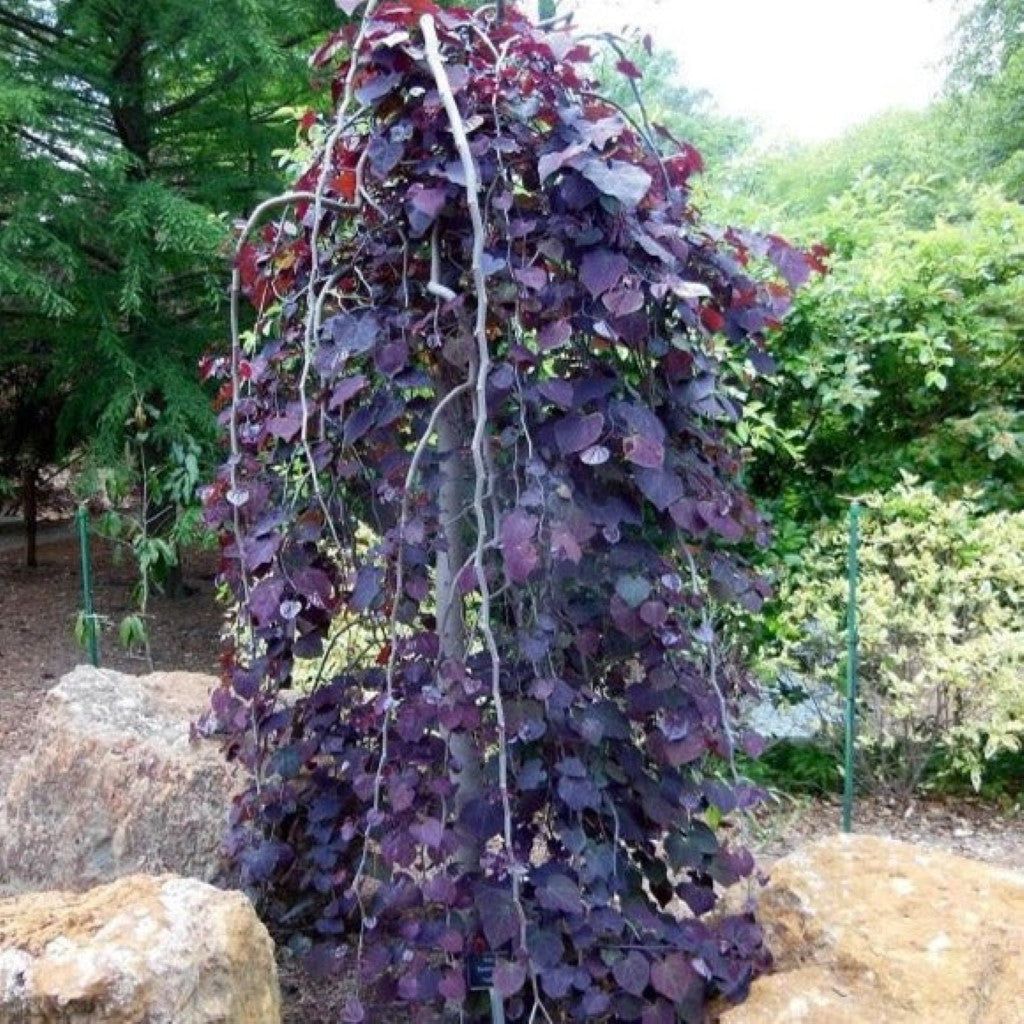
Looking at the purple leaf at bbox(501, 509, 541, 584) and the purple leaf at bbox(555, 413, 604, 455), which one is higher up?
the purple leaf at bbox(555, 413, 604, 455)

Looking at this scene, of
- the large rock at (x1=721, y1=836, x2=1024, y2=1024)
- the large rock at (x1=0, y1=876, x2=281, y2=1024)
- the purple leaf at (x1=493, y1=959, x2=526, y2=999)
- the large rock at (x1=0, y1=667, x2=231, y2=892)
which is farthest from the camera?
the large rock at (x1=0, y1=667, x2=231, y2=892)

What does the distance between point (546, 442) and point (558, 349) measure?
17 cm

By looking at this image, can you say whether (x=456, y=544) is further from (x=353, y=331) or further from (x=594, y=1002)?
(x=594, y=1002)

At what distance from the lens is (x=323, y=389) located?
67.5 inches

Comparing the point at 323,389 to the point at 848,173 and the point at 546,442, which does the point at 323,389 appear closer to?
the point at 546,442

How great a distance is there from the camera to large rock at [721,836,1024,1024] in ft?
5.29

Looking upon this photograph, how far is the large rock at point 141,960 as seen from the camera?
1390 millimetres

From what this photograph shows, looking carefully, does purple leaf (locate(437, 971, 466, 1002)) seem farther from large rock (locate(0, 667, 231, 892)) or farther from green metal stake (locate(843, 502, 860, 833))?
green metal stake (locate(843, 502, 860, 833))

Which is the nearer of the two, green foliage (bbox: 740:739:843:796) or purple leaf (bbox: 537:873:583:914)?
purple leaf (bbox: 537:873:583:914)

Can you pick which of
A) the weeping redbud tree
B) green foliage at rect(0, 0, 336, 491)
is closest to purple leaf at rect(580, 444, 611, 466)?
the weeping redbud tree

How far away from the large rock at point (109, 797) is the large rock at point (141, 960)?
788mm

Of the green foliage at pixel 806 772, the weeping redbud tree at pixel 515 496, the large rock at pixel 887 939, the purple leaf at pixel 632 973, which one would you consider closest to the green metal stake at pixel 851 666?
the green foliage at pixel 806 772

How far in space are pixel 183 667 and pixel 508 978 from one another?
211 inches

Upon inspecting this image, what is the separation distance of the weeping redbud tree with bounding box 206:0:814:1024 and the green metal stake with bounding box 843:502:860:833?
1801 millimetres
